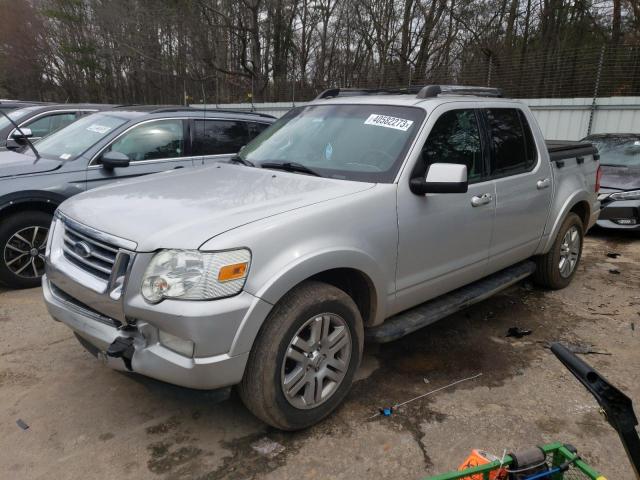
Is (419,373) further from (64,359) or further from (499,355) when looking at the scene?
(64,359)

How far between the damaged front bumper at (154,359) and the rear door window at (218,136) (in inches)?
143

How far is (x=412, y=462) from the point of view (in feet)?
8.29

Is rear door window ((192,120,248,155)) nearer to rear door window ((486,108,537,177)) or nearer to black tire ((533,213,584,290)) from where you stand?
rear door window ((486,108,537,177))

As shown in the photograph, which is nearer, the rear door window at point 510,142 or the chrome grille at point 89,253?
the chrome grille at point 89,253

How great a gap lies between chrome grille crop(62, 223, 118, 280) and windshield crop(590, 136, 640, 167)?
8.03 meters

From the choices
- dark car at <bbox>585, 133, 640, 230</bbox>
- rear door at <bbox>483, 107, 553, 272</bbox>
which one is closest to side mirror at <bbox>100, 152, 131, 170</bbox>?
rear door at <bbox>483, 107, 553, 272</bbox>

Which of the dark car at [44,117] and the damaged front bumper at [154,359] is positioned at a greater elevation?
the dark car at [44,117]

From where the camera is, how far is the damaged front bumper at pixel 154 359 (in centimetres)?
225

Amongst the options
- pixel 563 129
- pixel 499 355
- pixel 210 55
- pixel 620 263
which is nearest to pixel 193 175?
pixel 499 355

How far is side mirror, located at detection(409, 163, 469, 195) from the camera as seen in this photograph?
2885 mm

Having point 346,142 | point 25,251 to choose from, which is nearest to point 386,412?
point 346,142

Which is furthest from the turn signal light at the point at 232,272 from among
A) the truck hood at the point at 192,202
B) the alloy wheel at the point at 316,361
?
the alloy wheel at the point at 316,361

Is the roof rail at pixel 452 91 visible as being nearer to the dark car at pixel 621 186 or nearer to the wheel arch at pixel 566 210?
the wheel arch at pixel 566 210

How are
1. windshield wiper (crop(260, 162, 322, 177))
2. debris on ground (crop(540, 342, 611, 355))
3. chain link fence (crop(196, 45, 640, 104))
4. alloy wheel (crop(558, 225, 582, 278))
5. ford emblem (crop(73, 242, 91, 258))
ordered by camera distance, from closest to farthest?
ford emblem (crop(73, 242, 91, 258)) < windshield wiper (crop(260, 162, 322, 177)) < debris on ground (crop(540, 342, 611, 355)) < alloy wheel (crop(558, 225, 582, 278)) < chain link fence (crop(196, 45, 640, 104))
